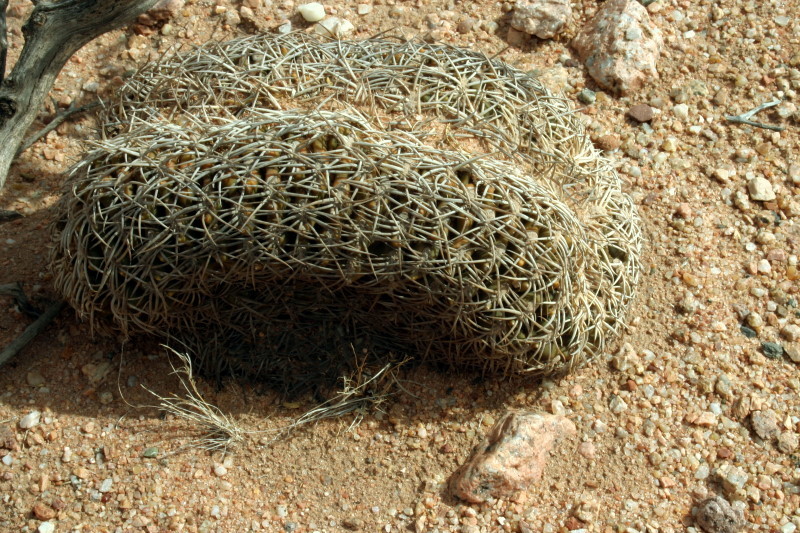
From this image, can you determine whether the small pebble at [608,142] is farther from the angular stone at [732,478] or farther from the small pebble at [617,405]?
the angular stone at [732,478]

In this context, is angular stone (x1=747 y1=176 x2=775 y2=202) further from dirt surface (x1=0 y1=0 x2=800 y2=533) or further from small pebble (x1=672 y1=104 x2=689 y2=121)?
small pebble (x1=672 y1=104 x2=689 y2=121)

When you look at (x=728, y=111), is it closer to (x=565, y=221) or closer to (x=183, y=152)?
(x=565, y=221)

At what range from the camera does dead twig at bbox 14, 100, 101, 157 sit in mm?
5547

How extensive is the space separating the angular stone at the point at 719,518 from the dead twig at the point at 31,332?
3.65 meters

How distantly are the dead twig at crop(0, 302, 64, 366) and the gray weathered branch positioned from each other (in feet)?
2.59

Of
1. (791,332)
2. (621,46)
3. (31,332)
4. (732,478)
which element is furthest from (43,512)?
(621,46)

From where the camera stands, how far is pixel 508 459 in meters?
4.12

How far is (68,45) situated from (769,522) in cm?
449

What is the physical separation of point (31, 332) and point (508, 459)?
274 cm

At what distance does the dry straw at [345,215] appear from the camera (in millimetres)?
3867

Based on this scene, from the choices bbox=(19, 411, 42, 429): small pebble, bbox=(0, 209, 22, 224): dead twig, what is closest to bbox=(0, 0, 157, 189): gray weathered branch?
bbox=(0, 209, 22, 224): dead twig

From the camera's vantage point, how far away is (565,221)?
13.5ft

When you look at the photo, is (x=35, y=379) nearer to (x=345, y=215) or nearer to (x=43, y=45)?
(x=43, y=45)

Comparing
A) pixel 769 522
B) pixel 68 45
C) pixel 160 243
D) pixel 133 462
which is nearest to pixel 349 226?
pixel 160 243
